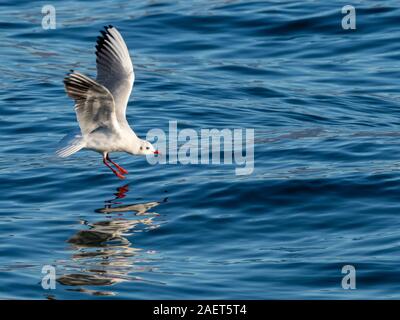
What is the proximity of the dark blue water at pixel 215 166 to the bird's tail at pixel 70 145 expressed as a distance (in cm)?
84

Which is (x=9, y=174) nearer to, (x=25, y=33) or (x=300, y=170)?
(x=300, y=170)

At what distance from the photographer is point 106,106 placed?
13.0 m

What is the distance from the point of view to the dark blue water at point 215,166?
11547 millimetres

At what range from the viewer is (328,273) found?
1143cm

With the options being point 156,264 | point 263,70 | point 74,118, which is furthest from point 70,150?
point 263,70

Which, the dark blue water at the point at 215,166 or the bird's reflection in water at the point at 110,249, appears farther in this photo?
the dark blue water at the point at 215,166

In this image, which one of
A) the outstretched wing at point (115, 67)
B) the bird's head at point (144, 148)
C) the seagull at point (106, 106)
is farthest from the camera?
the bird's head at point (144, 148)

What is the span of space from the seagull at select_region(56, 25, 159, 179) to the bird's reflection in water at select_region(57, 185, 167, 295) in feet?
2.47

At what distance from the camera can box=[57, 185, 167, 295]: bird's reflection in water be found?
11.3 m
